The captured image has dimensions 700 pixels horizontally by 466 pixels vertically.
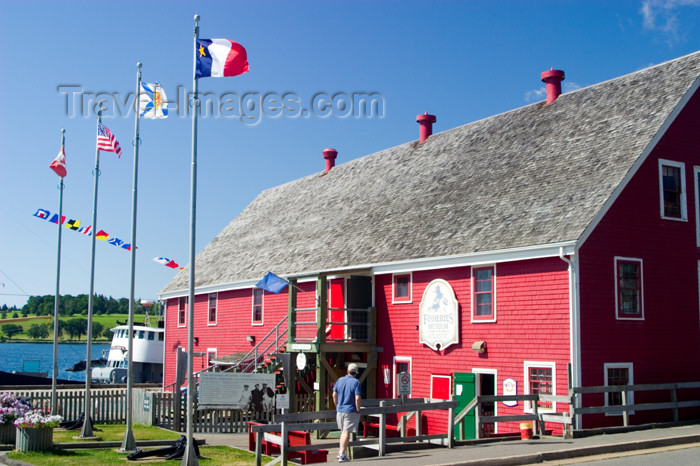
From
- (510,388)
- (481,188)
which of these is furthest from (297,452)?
(481,188)

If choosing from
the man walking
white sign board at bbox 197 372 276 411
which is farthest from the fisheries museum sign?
the man walking

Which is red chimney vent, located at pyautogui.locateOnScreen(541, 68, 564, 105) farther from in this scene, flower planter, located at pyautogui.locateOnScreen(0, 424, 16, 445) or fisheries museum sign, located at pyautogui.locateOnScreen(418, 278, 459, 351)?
flower planter, located at pyautogui.locateOnScreen(0, 424, 16, 445)

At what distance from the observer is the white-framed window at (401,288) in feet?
81.3

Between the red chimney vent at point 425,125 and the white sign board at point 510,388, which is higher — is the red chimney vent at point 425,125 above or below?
above

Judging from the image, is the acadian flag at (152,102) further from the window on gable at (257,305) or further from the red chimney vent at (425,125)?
the red chimney vent at (425,125)

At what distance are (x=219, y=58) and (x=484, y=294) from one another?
1005 cm

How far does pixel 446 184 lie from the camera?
27.5 meters

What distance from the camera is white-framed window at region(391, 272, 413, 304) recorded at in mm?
24766

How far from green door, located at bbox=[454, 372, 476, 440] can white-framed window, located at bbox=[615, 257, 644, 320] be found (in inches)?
173

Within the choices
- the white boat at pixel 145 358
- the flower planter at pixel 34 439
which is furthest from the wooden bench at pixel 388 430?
the white boat at pixel 145 358

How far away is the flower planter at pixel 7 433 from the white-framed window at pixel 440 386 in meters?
11.1

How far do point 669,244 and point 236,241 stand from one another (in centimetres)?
2248

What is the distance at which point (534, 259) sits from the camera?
67.3ft

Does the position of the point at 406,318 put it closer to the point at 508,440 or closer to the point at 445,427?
the point at 445,427
